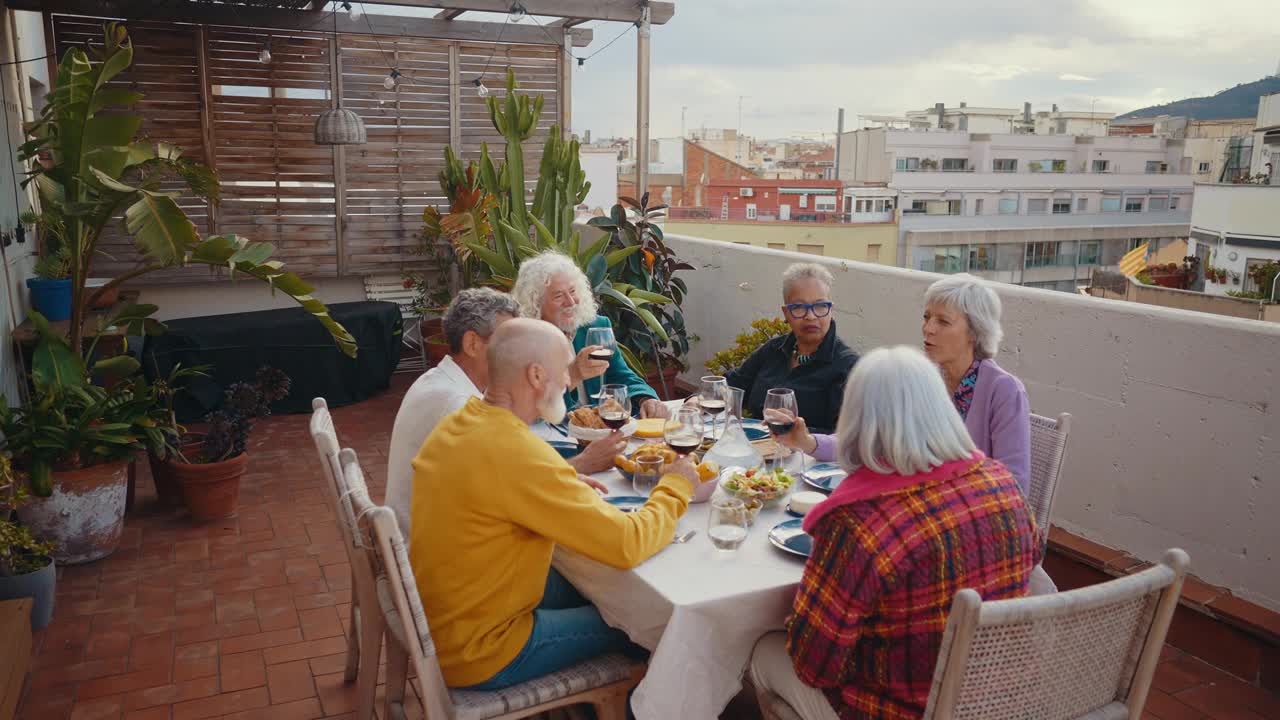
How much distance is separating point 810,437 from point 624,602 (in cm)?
93

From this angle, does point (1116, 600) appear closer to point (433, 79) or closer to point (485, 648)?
point (485, 648)

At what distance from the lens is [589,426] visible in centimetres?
287

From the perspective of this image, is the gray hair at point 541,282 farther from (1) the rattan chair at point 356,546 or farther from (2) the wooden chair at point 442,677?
(2) the wooden chair at point 442,677

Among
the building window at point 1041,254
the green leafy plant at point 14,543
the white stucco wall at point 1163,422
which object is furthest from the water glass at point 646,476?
the building window at point 1041,254

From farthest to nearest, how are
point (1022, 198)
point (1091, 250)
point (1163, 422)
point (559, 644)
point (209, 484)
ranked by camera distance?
point (1022, 198), point (1091, 250), point (209, 484), point (1163, 422), point (559, 644)

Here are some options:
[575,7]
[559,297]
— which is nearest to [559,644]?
[559,297]

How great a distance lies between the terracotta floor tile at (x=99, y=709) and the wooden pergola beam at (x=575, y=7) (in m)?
5.13

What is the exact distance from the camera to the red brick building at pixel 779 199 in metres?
34.5

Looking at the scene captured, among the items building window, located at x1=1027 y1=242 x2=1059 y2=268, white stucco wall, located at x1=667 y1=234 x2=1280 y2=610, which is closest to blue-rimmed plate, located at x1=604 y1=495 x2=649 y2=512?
white stucco wall, located at x1=667 y1=234 x2=1280 y2=610

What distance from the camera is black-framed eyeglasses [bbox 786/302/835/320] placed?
3527mm

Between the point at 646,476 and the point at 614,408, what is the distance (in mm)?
384

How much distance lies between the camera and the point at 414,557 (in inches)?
83.7

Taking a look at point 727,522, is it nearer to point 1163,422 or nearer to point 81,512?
point 1163,422

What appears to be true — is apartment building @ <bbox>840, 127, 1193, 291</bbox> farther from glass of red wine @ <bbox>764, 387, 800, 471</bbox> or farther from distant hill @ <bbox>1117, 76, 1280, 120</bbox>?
glass of red wine @ <bbox>764, 387, 800, 471</bbox>
